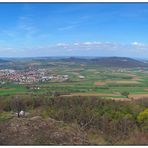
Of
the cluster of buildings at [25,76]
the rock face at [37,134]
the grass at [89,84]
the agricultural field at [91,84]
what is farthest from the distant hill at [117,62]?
the rock face at [37,134]

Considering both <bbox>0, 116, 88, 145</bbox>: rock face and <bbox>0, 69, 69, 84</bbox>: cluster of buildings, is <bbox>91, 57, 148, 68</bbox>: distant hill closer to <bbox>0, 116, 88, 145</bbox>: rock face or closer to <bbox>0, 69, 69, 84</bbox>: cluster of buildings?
<bbox>0, 69, 69, 84</bbox>: cluster of buildings

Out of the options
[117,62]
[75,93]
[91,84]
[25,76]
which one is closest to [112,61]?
[117,62]

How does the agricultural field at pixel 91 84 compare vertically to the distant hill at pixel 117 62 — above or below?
below

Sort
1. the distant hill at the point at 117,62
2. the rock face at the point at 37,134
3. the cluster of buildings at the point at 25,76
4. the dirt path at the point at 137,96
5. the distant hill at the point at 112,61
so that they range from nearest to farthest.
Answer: the rock face at the point at 37,134
the cluster of buildings at the point at 25,76
the dirt path at the point at 137,96
the distant hill at the point at 112,61
the distant hill at the point at 117,62

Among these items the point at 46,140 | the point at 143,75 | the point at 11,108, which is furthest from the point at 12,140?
the point at 143,75

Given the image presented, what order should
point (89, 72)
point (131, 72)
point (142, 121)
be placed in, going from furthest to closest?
1. point (131, 72)
2. point (89, 72)
3. point (142, 121)

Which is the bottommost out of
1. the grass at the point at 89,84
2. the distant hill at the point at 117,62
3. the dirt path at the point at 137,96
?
the dirt path at the point at 137,96

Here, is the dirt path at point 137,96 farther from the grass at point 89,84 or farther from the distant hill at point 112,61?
the distant hill at point 112,61

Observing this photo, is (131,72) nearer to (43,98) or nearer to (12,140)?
(43,98)
